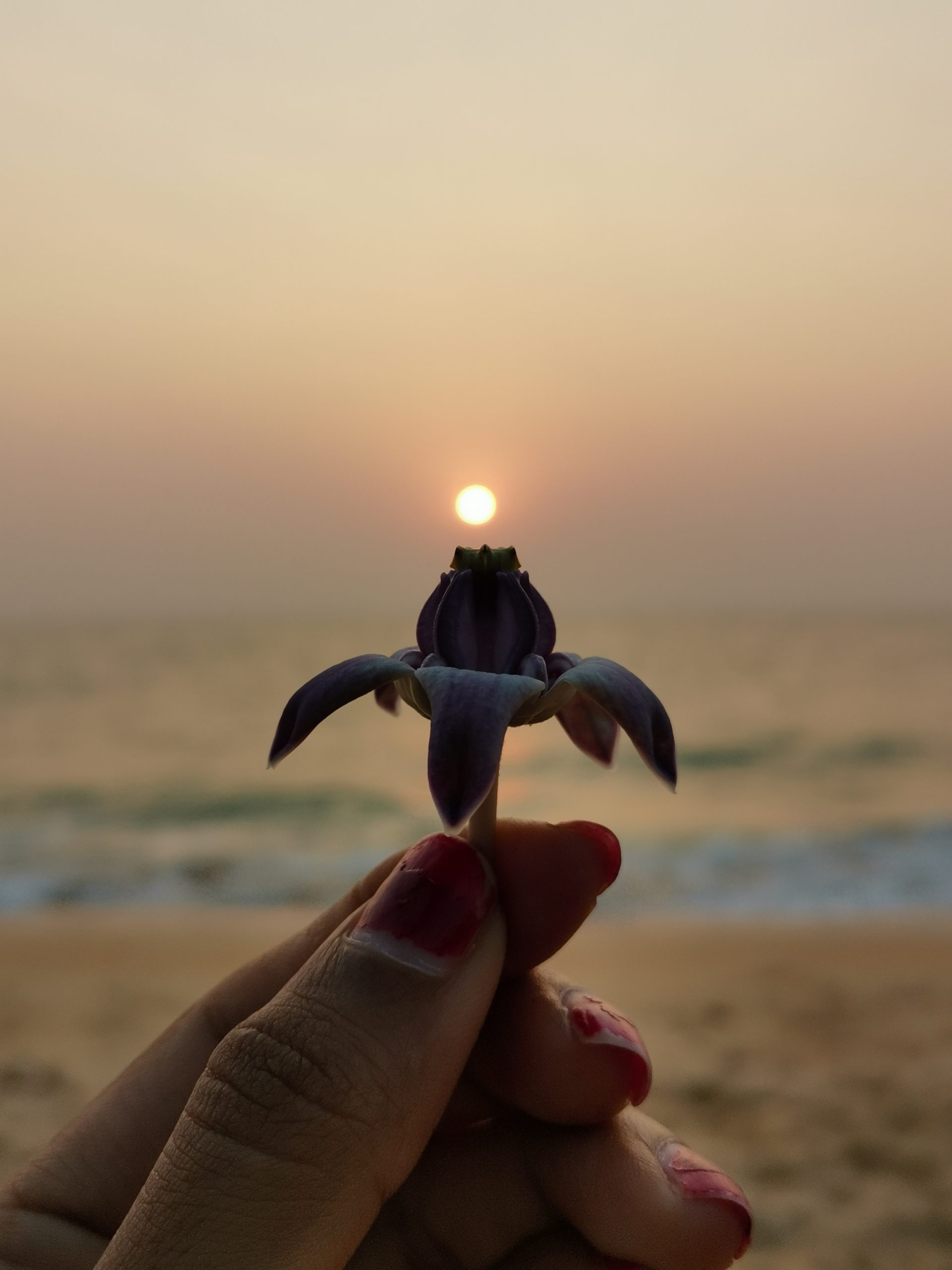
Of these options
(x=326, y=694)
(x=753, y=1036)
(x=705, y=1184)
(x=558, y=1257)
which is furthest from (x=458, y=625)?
(x=753, y=1036)

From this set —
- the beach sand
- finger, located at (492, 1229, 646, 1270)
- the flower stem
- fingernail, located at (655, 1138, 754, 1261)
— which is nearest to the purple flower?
the flower stem

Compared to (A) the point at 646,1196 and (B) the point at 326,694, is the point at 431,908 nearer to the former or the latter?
(B) the point at 326,694

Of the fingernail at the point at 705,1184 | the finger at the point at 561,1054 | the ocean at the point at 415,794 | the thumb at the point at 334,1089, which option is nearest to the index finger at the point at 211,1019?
the finger at the point at 561,1054

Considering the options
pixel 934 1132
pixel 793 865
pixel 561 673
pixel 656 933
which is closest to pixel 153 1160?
pixel 561 673

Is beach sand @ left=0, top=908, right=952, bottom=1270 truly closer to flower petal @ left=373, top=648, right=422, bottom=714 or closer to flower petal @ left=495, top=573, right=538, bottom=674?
flower petal @ left=373, top=648, right=422, bottom=714

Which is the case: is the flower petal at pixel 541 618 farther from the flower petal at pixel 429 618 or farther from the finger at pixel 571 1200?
the finger at pixel 571 1200

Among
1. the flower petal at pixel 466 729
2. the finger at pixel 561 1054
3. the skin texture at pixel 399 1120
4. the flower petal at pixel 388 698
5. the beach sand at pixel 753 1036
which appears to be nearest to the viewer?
the flower petal at pixel 466 729

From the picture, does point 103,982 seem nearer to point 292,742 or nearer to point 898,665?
point 292,742
